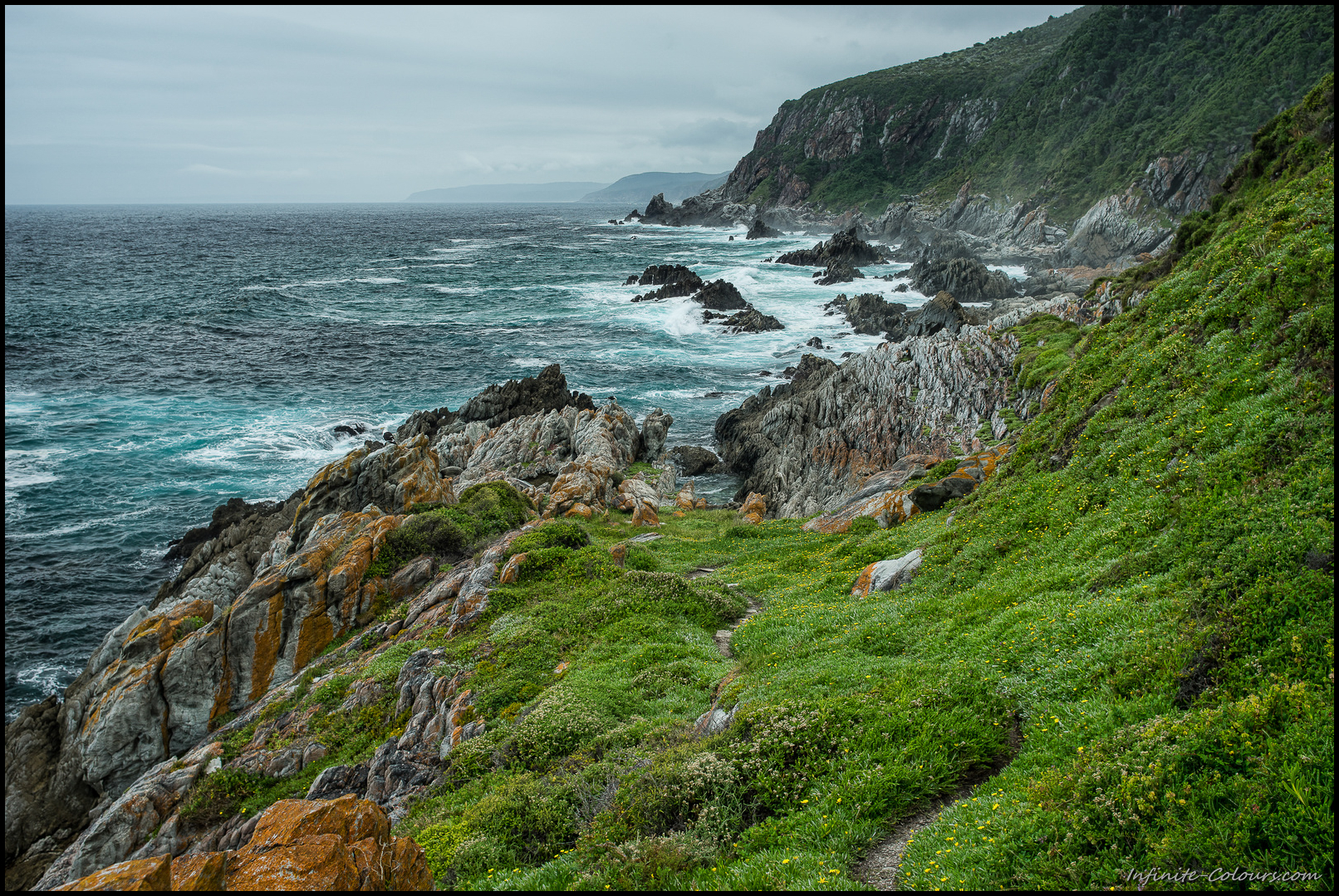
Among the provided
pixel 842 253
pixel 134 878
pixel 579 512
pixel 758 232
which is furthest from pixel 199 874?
pixel 758 232

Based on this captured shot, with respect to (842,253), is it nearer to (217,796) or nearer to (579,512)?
(579,512)

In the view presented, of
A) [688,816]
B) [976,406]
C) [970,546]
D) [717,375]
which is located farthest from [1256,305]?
[717,375]

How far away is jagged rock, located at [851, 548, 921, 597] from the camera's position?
15.9m

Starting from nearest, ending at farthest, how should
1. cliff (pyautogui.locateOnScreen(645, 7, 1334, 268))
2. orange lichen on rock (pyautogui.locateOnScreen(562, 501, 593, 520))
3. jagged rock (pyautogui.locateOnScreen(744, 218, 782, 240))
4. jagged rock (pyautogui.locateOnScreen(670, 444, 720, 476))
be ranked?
orange lichen on rock (pyautogui.locateOnScreen(562, 501, 593, 520)) → jagged rock (pyautogui.locateOnScreen(670, 444, 720, 476)) → cliff (pyautogui.locateOnScreen(645, 7, 1334, 268)) → jagged rock (pyautogui.locateOnScreen(744, 218, 782, 240))

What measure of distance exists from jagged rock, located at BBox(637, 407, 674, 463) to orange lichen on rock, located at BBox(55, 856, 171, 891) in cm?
3541

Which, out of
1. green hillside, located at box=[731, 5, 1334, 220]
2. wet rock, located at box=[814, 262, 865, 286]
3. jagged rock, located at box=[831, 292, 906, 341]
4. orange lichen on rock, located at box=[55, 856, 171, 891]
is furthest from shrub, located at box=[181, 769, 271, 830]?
green hillside, located at box=[731, 5, 1334, 220]

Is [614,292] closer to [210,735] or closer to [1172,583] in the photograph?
[210,735]

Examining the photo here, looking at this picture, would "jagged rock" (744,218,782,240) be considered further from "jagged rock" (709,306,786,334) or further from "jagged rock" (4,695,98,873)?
"jagged rock" (4,695,98,873)

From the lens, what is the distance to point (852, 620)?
1415 centimetres

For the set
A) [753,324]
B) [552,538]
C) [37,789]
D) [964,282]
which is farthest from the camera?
[964,282]

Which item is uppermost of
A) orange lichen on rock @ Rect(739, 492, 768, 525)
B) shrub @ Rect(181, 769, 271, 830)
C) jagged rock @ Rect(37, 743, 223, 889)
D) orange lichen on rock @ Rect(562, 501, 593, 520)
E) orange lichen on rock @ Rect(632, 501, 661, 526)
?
orange lichen on rock @ Rect(562, 501, 593, 520)

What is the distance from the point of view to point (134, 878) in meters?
6.16

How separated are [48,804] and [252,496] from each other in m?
22.9

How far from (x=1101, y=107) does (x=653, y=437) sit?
443ft
